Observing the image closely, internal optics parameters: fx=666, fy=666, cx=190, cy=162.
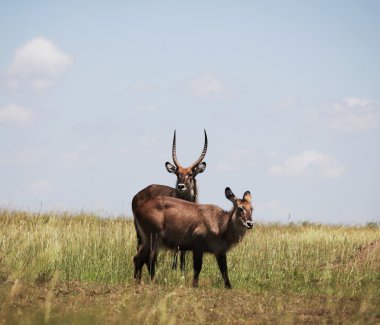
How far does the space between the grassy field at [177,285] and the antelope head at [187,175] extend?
1.52 metres

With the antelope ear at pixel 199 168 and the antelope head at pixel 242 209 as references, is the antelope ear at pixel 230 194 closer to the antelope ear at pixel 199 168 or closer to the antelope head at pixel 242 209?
the antelope head at pixel 242 209

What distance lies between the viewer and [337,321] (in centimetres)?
764

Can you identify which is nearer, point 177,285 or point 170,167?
point 177,285

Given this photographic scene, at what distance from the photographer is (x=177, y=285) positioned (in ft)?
35.1

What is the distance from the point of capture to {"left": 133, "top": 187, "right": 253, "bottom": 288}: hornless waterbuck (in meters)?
11.4

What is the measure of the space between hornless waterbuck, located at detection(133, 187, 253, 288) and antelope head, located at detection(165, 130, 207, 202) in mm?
3578

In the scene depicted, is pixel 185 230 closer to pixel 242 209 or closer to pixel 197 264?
pixel 197 264

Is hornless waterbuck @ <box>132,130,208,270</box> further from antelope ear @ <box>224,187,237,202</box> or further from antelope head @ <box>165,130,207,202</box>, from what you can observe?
antelope ear @ <box>224,187,237,202</box>

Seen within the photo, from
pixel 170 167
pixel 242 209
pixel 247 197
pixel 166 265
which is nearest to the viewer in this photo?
pixel 242 209

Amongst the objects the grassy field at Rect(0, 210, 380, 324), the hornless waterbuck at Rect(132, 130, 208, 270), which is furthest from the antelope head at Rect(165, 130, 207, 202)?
the grassy field at Rect(0, 210, 380, 324)

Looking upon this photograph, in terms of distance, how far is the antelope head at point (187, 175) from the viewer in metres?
15.4

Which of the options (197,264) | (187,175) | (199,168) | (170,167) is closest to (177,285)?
(197,264)

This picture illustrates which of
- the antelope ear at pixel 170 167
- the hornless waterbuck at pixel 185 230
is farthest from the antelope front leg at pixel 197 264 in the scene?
the antelope ear at pixel 170 167

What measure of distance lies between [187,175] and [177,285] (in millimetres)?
5355
